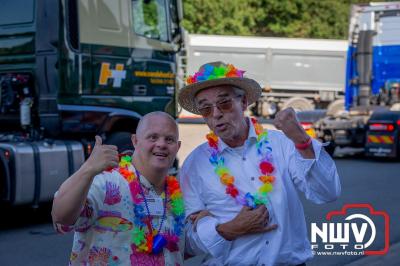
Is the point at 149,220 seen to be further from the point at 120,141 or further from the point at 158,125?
the point at 120,141

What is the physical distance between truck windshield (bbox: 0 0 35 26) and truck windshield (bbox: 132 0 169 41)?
1446 mm

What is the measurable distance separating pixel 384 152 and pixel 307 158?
13578mm

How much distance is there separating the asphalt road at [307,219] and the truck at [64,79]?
0.57 metres

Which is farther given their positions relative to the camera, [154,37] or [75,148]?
[154,37]

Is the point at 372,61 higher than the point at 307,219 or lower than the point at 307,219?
higher

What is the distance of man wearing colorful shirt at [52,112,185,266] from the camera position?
271 centimetres

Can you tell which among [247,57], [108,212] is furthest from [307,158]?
[247,57]

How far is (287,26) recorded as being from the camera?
41.3 meters

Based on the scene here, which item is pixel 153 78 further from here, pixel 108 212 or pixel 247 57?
pixel 247 57

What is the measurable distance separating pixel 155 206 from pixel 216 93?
2.13 ft

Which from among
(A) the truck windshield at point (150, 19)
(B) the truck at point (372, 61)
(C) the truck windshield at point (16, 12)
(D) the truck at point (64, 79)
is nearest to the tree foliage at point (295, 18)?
(B) the truck at point (372, 61)

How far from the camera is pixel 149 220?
9.64 ft

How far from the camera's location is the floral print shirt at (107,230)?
2836 mm

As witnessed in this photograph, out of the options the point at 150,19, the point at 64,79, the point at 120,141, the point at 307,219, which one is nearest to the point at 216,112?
the point at 307,219
